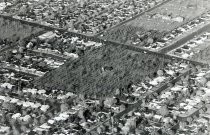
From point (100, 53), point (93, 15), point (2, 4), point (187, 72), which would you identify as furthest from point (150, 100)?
point (2, 4)

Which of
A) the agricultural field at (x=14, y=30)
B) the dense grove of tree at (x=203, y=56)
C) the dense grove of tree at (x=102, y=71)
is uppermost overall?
the agricultural field at (x=14, y=30)

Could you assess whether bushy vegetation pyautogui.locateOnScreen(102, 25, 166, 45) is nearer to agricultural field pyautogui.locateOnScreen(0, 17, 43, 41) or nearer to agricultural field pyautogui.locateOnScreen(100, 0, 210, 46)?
agricultural field pyautogui.locateOnScreen(100, 0, 210, 46)

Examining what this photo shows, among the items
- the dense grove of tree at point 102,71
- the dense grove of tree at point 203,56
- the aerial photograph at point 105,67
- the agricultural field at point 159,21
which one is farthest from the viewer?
the agricultural field at point 159,21

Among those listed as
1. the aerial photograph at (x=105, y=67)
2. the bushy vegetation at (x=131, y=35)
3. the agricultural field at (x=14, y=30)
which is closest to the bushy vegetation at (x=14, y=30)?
the agricultural field at (x=14, y=30)

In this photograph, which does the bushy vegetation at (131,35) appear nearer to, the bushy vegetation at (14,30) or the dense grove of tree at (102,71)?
the dense grove of tree at (102,71)

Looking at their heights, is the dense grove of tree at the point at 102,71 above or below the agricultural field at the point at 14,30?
below

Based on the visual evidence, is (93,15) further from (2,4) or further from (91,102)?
(91,102)

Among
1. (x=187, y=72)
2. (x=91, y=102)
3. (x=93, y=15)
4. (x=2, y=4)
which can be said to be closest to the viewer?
(x=91, y=102)
